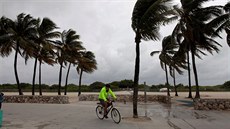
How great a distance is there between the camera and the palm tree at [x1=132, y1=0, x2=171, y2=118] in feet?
38.8

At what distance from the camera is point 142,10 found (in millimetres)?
12312

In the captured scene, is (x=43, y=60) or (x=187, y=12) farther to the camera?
(x=43, y=60)

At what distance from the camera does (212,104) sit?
54.3 ft

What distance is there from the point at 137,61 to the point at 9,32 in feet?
53.2

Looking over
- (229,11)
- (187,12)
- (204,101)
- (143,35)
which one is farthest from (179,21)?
(143,35)

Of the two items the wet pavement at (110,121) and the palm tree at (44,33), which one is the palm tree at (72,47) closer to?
the palm tree at (44,33)

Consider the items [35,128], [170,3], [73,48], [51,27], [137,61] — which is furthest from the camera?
[73,48]

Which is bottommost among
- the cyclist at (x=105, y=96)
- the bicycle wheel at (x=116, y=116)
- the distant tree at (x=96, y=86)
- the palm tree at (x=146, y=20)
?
the bicycle wheel at (x=116, y=116)

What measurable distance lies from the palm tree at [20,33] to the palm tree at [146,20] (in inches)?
580

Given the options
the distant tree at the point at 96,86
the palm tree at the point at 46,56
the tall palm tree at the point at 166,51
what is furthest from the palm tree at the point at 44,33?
the distant tree at the point at 96,86

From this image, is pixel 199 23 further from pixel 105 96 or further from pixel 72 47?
pixel 72 47

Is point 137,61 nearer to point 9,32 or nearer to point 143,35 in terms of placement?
point 143,35

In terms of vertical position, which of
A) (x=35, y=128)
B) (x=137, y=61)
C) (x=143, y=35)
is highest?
Result: (x=143, y=35)

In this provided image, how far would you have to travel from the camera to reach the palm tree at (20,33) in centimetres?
2416
